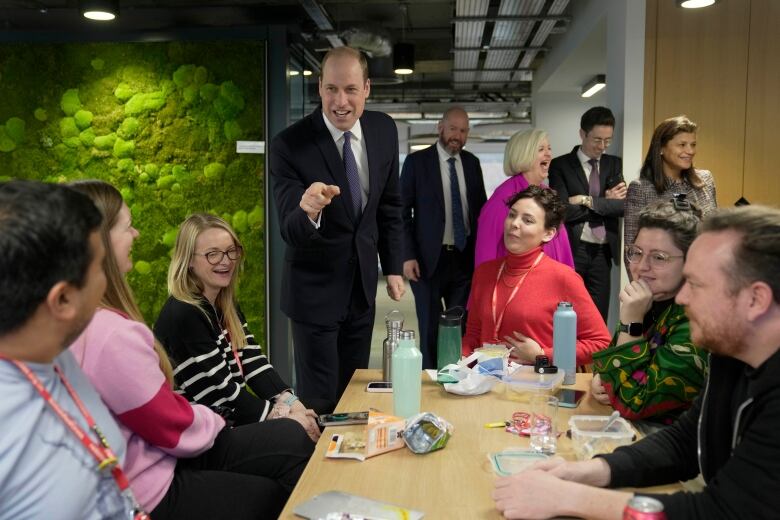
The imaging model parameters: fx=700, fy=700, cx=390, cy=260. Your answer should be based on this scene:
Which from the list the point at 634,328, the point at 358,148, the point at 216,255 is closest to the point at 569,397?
the point at 634,328

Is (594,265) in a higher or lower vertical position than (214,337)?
higher

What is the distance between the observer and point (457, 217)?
4.18 metres

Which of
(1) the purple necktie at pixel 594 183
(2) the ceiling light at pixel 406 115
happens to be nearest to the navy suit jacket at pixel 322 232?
(1) the purple necktie at pixel 594 183

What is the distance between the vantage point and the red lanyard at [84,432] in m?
1.09

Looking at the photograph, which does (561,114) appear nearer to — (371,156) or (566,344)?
(371,156)

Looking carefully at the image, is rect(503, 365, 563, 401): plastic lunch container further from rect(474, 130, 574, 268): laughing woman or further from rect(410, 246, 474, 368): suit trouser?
rect(410, 246, 474, 368): suit trouser

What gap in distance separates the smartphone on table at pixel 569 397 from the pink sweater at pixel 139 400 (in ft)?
3.27

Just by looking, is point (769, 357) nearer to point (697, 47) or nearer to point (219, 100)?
point (697, 47)

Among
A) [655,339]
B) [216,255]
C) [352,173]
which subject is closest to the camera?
[655,339]

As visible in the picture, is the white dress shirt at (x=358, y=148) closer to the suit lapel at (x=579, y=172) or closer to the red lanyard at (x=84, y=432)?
the red lanyard at (x=84, y=432)

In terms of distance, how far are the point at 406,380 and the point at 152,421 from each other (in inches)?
24.7

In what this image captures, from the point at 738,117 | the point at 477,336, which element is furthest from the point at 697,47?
the point at 477,336

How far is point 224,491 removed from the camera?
5.74 ft

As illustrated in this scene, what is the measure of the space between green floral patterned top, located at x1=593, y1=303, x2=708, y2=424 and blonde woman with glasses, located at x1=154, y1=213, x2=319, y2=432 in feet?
3.25
